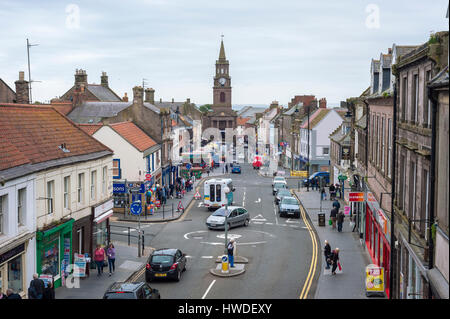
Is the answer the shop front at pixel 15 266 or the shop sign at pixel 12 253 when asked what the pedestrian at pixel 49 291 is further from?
the shop sign at pixel 12 253

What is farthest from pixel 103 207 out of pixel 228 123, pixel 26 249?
pixel 228 123

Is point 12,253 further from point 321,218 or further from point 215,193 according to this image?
point 215,193

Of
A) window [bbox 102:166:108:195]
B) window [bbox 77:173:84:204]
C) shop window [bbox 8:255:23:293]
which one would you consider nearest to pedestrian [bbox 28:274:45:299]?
shop window [bbox 8:255:23:293]

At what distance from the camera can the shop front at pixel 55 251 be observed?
21703 mm

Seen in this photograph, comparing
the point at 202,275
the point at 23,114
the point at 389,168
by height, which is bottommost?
the point at 202,275

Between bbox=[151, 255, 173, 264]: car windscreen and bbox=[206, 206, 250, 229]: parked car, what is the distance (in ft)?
42.2

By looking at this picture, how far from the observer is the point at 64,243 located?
24.6m

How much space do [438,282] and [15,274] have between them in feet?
47.9

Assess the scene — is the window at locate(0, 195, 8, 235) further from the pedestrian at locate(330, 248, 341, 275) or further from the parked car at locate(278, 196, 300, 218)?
the parked car at locate(278, 196, 300, 218)

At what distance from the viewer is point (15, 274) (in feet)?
66.2

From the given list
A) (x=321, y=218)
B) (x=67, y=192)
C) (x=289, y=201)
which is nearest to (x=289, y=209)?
(x=289, y=201)
